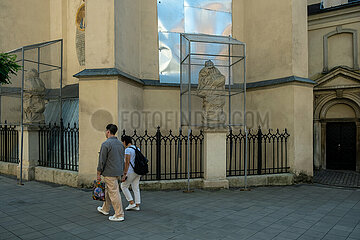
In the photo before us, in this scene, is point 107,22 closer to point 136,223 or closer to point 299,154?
point 136,223

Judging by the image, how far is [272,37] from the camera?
33.2 ft

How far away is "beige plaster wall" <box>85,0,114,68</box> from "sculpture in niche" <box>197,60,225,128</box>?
9.37 feet

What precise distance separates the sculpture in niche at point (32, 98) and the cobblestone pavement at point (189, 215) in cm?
242

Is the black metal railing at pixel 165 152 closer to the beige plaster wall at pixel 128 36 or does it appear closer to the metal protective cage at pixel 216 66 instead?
the metal protective cage at pixel 216 66

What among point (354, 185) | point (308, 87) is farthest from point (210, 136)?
point (354, 185)

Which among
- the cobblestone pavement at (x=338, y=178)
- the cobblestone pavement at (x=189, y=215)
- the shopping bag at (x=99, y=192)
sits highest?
the shopping bag at (x=99, y=192)

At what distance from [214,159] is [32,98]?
6508mm

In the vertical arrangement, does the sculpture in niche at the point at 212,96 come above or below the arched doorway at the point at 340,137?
above

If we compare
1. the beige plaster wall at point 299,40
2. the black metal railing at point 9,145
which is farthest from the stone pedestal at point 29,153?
the beige plaster wall at point 299,40

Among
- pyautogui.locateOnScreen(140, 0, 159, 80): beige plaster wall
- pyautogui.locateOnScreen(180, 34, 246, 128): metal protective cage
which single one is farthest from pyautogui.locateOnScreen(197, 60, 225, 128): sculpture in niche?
pyautogui.locateOnScreen(140, 0, 159, 80): beige plaster wall

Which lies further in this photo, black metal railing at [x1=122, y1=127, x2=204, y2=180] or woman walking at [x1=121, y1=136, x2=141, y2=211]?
black metal railing at [x1=122, y1=127, x2=204, y2=180]

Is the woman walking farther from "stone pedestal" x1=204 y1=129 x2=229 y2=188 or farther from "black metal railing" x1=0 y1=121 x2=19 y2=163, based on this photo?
"black metal railing" x1=0 y1=121 x2=19 y2=163

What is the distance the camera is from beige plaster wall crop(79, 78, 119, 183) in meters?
7.64

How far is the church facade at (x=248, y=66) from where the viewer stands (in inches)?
306
